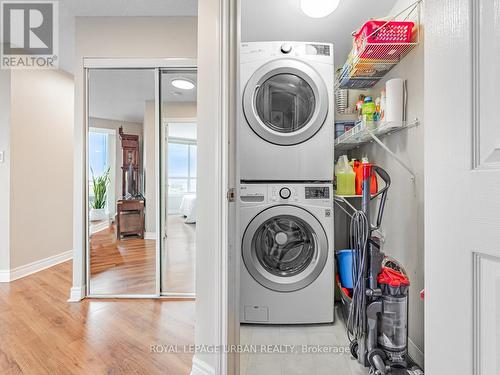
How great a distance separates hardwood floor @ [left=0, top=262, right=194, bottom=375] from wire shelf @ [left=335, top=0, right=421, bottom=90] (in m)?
2.04

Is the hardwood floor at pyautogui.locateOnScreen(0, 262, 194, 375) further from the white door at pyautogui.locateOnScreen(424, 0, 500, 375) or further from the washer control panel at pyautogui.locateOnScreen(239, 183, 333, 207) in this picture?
the white door at pyautogui.locateOnScreen(424, 0, 500, 375)

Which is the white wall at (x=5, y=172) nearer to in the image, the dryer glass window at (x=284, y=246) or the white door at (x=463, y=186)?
the dryer glass window at (x=284, y=246)

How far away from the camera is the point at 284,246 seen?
2.15 m

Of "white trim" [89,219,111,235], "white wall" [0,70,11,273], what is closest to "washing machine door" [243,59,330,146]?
"white trim" [89,219,111,235]

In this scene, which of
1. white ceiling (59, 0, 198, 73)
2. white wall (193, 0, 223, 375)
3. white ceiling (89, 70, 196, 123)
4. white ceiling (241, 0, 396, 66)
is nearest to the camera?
white wall (193, 0, 223, 375)

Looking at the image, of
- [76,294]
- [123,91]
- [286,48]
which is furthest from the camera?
[123,91]

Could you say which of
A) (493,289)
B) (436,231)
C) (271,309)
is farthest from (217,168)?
(271,309)

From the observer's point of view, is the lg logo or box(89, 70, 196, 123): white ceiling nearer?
the lg logo

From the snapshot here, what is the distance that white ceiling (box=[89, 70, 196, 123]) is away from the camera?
2533 mm

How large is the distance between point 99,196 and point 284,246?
67.8 inches

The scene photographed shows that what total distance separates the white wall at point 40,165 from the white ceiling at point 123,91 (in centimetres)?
110

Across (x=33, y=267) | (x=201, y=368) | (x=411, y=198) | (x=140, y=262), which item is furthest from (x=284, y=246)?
(x=33, y=267)

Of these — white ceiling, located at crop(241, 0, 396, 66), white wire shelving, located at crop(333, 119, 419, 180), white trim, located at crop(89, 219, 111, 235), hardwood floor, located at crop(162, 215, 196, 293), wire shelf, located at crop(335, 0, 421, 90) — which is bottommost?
hardwood floor, located at crop(162, 215, 196, 293)

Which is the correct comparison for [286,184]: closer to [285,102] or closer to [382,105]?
[285,102]
